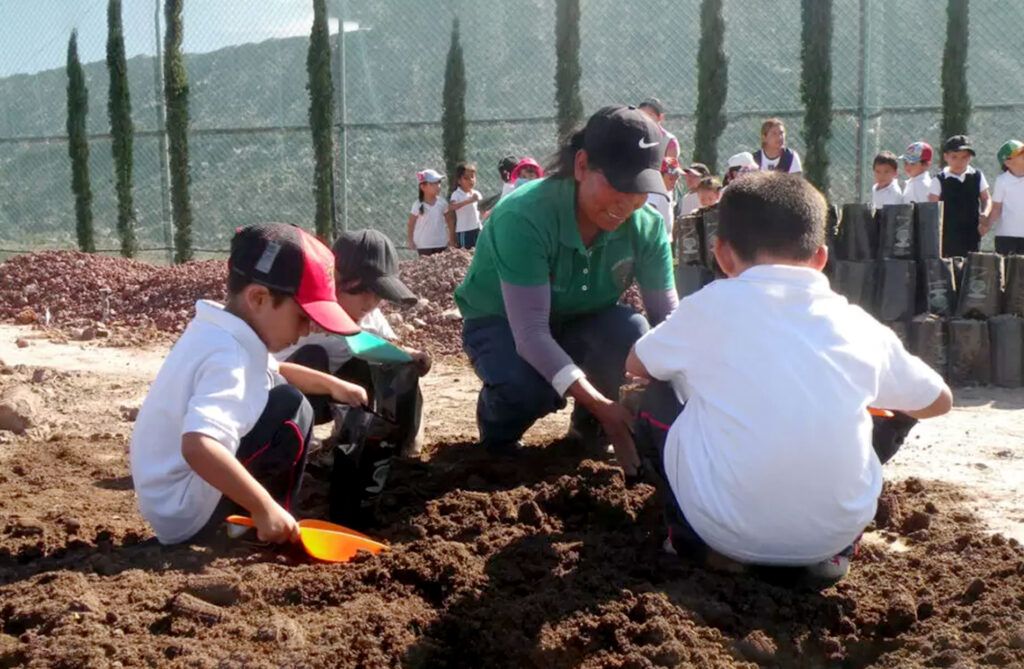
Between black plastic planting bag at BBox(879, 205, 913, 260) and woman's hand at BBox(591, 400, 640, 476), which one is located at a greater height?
black plastic planting bag at BBox(879, 205, 913, 260)

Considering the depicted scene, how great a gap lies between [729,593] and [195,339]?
1455 mm

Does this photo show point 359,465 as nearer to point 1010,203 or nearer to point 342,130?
point 1010,203

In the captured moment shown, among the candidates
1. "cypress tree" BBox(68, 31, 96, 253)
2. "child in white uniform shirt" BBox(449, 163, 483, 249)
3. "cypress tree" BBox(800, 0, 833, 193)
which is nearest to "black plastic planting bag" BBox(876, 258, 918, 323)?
"child in white uniform shirt" BBox(449, 163, 483, 249)

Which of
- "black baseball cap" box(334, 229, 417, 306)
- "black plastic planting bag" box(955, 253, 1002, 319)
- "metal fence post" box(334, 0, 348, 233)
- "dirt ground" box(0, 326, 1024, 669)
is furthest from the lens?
"metal fence post" box(334, 0, 348, 233)

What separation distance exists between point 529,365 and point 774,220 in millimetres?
1645

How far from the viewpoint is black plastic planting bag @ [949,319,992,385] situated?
6.60 m

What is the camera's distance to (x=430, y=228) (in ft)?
39.6

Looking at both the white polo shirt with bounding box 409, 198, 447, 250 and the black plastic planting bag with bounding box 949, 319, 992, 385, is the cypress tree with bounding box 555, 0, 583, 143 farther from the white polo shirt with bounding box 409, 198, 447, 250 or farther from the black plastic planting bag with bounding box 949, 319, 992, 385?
the black plastic planting bag with bounding box 949, 319, 992, 385

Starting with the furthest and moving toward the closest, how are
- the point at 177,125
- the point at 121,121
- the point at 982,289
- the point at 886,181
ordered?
the point at 121,121 → the point at 177,125 → the point at 886,181 → the point at 982,289

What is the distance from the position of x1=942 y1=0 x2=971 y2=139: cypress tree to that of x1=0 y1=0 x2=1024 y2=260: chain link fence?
850 millimetres

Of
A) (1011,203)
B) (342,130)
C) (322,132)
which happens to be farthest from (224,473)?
(322,132)

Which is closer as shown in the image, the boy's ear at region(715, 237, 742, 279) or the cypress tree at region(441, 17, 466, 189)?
the boy's ear at region(715, 237, 742, 279)

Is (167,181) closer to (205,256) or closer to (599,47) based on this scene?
(205,256)

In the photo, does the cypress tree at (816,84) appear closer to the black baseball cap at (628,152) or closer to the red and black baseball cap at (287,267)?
the black baseball cap at (628,152)
